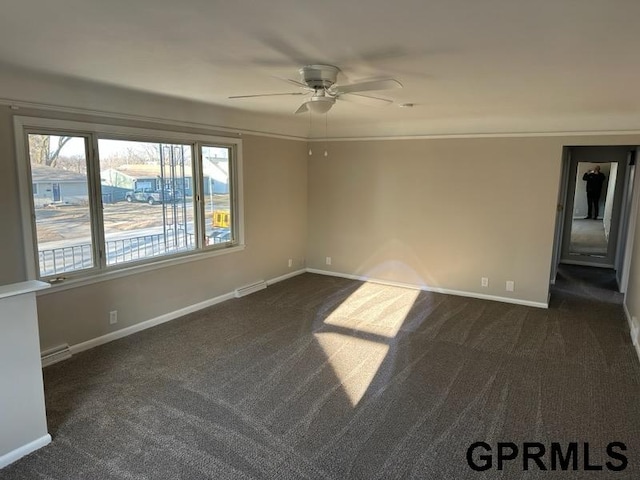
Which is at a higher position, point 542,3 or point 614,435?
point 542,3

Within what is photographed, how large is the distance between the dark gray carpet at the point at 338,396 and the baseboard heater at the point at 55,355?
0.08 m

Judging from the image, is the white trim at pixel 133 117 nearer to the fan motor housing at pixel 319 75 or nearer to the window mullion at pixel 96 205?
the window mullion at pixel 96 205

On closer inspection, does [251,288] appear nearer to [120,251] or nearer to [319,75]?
[120,251]

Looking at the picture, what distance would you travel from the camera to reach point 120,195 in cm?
418

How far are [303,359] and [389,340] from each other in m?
0.94

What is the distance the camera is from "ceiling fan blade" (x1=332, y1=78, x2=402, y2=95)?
2.58 metres

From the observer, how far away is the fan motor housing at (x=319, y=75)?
270 centimetres

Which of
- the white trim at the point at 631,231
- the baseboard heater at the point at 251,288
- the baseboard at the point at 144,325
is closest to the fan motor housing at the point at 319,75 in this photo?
the baseboard at the point at 144,325

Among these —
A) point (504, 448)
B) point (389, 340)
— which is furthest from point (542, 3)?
point (389, 340)

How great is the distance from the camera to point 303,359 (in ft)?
12.4

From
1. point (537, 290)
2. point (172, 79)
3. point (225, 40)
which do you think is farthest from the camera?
point (537, 290)

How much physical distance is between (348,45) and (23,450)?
2926 millimetres

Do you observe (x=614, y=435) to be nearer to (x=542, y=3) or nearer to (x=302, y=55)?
(x=542, y=3)

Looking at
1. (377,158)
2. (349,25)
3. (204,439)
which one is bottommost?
(204,439)
